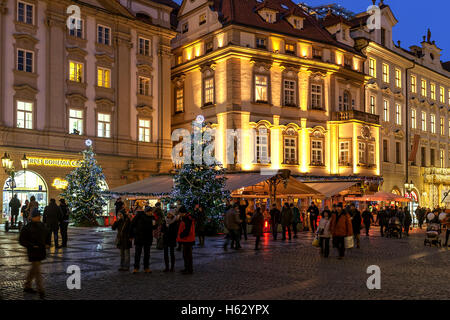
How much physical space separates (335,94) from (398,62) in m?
11.9

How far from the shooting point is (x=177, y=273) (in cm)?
1380

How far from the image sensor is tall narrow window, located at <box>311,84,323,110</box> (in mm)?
44156

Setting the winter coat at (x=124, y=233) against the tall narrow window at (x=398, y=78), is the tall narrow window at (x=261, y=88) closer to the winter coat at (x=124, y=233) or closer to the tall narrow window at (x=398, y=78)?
the tall narrow window at (x=398, y=78)

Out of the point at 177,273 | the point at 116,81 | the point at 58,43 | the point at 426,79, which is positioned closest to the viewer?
the point at 177,273

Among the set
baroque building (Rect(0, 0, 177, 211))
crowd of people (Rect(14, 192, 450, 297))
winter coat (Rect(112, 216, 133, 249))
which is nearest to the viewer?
crowd of people (Rect(14, 192, 450, 297))

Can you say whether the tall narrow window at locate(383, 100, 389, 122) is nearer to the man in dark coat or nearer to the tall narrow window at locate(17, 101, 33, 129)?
the tall narrow window at locate(17, 101, 33, 129)

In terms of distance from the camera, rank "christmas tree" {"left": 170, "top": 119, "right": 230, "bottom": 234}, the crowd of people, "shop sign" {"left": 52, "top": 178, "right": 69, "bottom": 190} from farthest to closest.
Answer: "shop sign" {"left": 52, "top": 178, "right": 69, "bottom": 190}, "christmas tree" {"left": 170, "top": 119, "right": 230, "bottom": 234}, the crowd of people

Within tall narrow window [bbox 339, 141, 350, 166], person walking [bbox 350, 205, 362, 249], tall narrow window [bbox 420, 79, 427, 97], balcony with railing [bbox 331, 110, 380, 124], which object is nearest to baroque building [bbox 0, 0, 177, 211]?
balcony with railing [bbox 331, 110, 380, 124]

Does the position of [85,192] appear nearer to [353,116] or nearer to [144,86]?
[144,86]

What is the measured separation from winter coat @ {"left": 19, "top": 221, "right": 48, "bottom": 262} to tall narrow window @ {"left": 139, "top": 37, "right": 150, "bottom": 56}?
30.0m

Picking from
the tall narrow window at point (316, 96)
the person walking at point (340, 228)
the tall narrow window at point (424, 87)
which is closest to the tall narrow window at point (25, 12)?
the tall narrow window at point (316, 96)

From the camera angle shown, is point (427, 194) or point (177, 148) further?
point (427, 194)
